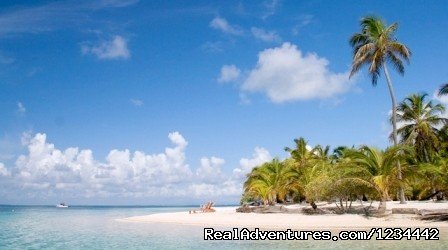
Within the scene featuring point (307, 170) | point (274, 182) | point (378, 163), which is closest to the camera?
point (378, 163)

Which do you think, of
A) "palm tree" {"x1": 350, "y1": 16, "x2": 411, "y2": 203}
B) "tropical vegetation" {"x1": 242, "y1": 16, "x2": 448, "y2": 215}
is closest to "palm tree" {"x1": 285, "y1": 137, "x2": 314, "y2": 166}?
"tropical vegetation" {"x1": 242, "y1": 16, "x2": 448, "y2": 215}

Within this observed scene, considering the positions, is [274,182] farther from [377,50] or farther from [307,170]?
[377,50]

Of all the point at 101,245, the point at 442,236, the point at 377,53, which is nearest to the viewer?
the point at 442,236

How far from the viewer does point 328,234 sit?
25.0 metres

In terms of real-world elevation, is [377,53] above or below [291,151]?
above

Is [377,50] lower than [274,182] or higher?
higher

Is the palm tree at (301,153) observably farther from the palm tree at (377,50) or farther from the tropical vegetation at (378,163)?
the palm tree at (377,50)

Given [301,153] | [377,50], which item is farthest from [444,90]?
[301,153]

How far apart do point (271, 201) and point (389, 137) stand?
1538 cm

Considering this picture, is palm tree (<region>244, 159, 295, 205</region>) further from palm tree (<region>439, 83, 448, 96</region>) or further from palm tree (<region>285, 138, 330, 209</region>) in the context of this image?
palm tree (<region>439, 83, 448, 96</region>)

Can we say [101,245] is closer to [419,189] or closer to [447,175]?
[447,175]

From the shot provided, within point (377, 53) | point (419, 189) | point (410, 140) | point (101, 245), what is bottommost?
point (101, 245)

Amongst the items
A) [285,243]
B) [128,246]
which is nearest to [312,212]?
[285,243]

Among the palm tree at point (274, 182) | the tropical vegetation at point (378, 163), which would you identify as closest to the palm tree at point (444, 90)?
the tropical vegetation at point (378, 163)
